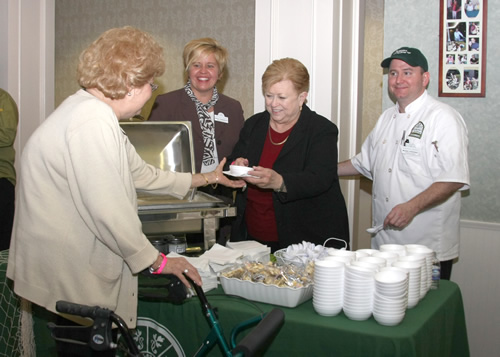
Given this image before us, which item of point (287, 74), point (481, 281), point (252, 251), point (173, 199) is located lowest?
point (481, 281)

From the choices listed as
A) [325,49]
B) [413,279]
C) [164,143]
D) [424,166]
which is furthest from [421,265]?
[325,49]

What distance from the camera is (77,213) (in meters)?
1.23

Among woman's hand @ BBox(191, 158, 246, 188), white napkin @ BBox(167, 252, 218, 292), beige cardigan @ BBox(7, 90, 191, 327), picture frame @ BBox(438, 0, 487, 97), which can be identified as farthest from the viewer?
picture frame @ BBox(438, 0, 487, 97)

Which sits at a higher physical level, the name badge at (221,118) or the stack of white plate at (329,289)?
the name badge at (221,118)

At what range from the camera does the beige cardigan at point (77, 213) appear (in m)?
1.18

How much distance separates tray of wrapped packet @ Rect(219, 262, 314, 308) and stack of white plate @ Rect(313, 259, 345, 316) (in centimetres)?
6

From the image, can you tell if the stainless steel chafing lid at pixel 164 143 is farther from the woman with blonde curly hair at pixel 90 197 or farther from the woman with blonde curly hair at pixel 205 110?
the woman with blonde curly hair at pixel 90 197

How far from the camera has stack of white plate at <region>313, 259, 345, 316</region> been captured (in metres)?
1.33

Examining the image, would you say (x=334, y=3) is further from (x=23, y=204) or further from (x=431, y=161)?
(x=23, y=204)

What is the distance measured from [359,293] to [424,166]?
3.21ft

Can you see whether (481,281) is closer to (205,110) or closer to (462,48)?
(462,48)

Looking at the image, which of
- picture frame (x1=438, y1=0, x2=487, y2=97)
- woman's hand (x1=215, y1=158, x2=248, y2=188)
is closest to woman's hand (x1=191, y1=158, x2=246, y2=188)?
woman's hand (x1=215, y1=158, x2=248, y2=188)

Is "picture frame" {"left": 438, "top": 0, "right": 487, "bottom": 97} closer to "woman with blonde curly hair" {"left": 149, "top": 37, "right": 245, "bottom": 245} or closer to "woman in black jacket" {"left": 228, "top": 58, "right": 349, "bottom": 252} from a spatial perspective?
"woman in black jacket" {"left": 228, "top": 58, "right": 349, "bottom": 252}

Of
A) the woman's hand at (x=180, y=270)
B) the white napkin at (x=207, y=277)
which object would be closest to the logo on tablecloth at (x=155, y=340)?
the white napkin at (x=207, y=277)
